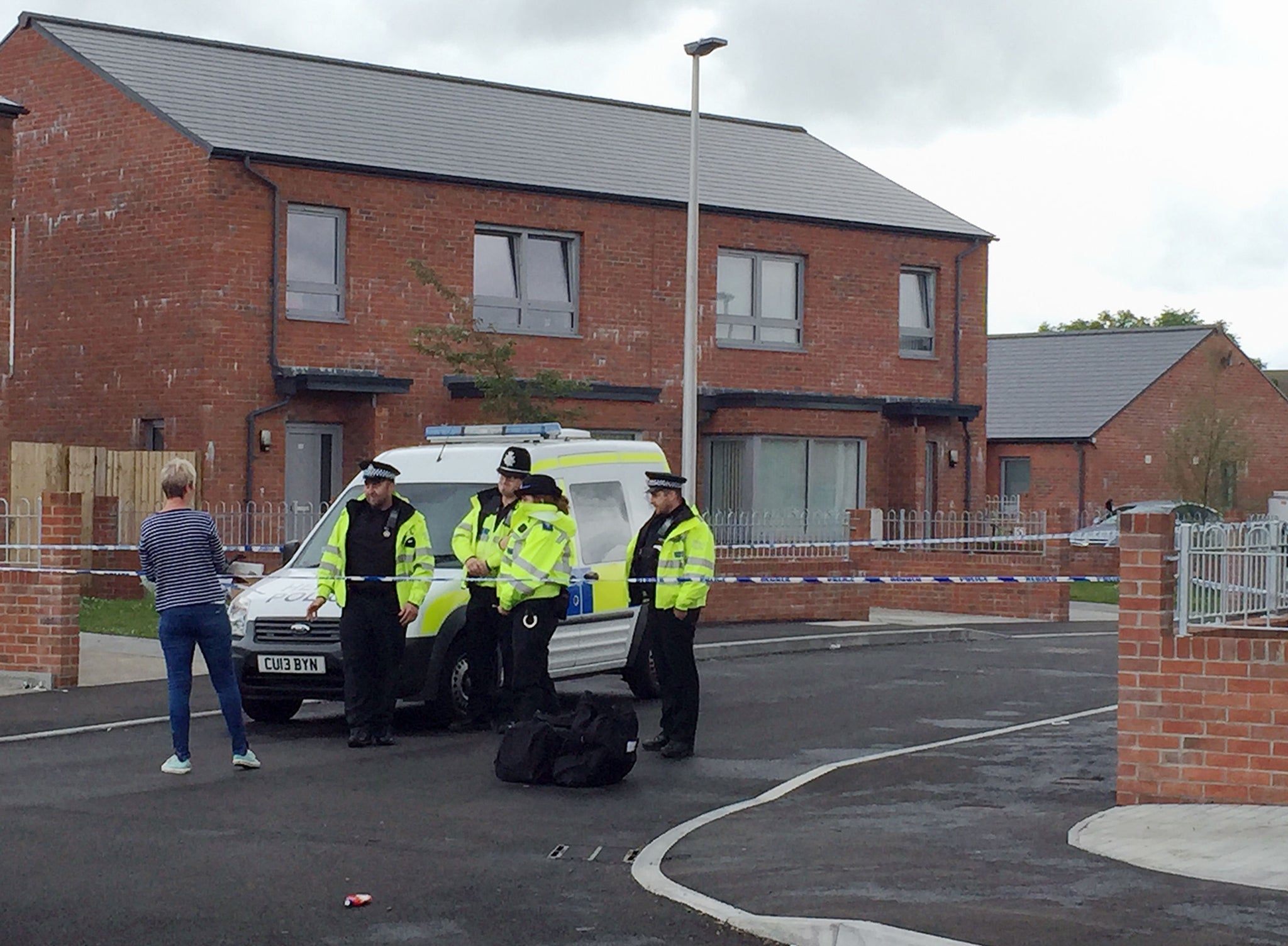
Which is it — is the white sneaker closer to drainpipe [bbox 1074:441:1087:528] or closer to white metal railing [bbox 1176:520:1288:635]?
white metal railing [bbox 1176:520:1288:635]

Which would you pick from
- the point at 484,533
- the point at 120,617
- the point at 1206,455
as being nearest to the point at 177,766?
the point at 484,533

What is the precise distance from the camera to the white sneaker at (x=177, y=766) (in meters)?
11.3

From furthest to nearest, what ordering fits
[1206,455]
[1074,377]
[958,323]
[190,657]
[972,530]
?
[1074,377]
[1206,455]
[958,323]
[972,530]
[190,657]

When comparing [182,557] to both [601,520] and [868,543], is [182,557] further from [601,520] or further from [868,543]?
[868,543]

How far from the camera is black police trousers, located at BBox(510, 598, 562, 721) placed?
12.3 metres

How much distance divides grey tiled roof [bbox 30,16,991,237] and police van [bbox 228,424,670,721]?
41.3 ft

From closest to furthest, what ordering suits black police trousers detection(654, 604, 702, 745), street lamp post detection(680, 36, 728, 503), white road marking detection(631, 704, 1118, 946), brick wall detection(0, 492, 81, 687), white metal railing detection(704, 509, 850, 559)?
white road marking detection(631, 704, 1118, 946) → black police trousers detection(654, 604, 702, 745) → brick wall detection(0, 492, 81, 687) → street lamp post detection(680, 36, 728, 503) → white metal railing detection(704, 509, 850, 559)

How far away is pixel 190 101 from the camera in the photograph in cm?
2766

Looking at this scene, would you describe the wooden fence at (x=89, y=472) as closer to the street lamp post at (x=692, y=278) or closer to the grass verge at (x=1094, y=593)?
the street lamp post at (x=692, y=278)

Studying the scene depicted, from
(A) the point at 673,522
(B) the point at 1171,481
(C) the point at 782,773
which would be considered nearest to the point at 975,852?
(C) the point at 782,773

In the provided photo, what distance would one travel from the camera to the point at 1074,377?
51.3 metres

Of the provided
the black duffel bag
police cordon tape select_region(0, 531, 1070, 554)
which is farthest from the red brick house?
the black duffel bag

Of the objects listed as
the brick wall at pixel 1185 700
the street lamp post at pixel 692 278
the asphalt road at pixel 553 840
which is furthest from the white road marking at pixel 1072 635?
the brick wall at pixel 1185 700

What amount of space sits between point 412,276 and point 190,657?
17232 mm
